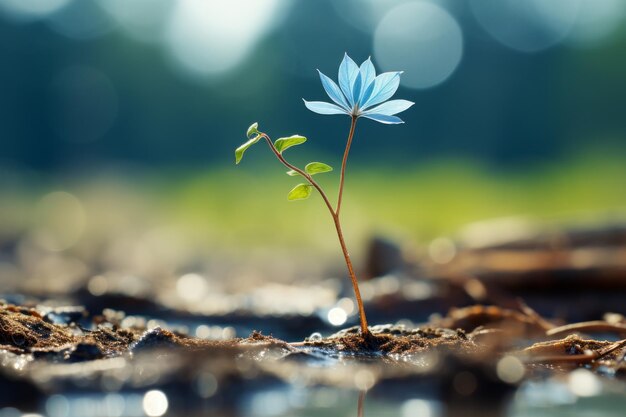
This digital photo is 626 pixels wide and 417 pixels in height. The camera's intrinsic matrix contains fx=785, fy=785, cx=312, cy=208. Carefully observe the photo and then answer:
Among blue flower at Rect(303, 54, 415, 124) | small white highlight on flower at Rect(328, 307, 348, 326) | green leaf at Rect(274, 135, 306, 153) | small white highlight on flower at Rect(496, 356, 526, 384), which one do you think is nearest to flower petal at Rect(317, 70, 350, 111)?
blue flower at Rect(303, 54, 415, 124)

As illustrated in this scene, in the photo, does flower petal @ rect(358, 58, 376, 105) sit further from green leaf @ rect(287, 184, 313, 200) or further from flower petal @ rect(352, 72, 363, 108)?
green leaf @ rect(287, 184, 313, 200)

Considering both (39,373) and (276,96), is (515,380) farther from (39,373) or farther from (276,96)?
(276,96)

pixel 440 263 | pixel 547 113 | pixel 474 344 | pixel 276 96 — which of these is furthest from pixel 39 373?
pixel 276 96

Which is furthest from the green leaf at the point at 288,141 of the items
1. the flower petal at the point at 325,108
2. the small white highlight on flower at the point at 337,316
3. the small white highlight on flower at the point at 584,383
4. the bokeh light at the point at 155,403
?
the small white highlight on flower at the point at 337,316

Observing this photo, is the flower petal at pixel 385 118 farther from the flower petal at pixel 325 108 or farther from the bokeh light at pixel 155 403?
the bokeh light at pixel 155 403

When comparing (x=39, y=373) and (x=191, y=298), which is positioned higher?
(x=191, y=298)
